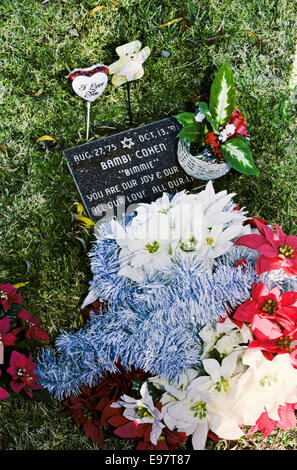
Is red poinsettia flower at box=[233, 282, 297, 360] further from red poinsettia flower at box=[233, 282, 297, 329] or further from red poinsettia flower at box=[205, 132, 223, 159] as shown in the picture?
red poinsettia flower at box=[205, 132, 223, 159]

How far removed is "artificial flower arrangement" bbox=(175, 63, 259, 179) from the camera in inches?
86.7

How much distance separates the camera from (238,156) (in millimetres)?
2236

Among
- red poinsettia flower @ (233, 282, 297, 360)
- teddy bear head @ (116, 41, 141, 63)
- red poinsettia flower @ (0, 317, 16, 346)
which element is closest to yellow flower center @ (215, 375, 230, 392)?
red poinsettia flower @ (233, 282, 297, 360)

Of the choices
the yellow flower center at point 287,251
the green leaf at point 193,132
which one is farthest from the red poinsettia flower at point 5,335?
the green leaf at point 193,132

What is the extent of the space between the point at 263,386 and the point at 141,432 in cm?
61

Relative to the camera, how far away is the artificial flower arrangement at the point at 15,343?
183cm

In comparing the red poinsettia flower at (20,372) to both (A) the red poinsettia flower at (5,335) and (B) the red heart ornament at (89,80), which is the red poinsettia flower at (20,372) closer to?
(A) the red poinsettia flower at (5,335)

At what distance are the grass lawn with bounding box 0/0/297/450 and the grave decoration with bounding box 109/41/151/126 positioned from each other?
0.10 m

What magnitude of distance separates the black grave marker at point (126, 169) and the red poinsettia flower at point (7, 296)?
658 millimetres

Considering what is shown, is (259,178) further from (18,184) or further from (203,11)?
(18,184)

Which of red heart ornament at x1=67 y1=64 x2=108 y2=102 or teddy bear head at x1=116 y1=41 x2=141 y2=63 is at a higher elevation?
teddy bear head at x1=116 y1=41 x2=141 y2=63

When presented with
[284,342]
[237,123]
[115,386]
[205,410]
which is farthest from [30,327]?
[237,123]

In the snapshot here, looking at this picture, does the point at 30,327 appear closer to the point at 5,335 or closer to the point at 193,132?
the point at 5,335

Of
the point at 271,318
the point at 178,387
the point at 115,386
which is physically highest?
A: the point at 271,318
